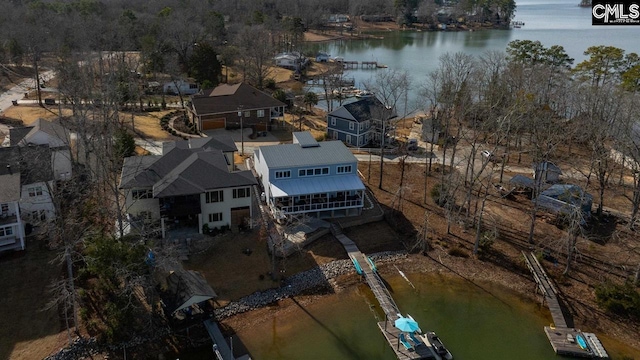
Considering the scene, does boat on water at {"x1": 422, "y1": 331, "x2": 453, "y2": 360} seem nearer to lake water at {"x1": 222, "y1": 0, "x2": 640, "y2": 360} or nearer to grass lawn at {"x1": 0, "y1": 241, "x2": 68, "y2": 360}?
lake water at {"x1": 222, "y1": 0, "x2": 640, "y2": 360}

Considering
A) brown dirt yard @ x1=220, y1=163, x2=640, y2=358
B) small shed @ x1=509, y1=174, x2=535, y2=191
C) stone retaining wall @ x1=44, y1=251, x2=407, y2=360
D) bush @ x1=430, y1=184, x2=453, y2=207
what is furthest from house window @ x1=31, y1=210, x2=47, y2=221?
small shed @ x1=509, y1=174, x2=535, y2=191

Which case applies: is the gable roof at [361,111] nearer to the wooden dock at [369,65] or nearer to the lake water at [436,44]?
the lake water at [436,44]

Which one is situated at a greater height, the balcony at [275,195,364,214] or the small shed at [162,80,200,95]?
the small shed at [162,80,200,95]

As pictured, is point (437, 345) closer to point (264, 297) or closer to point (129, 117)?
point (264, 297)

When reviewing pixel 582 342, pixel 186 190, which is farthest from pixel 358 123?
pixel 582 342

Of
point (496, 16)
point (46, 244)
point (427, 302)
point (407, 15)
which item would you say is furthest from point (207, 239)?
point (496, 16)

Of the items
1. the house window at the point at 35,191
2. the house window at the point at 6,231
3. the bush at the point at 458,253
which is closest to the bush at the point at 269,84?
the house window at the point at 35,191
